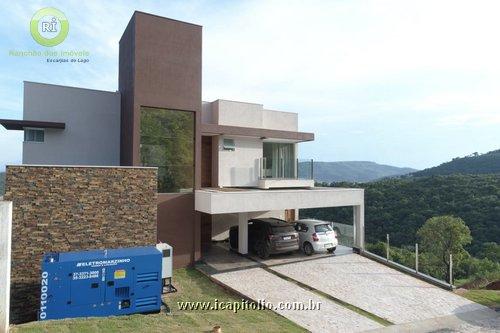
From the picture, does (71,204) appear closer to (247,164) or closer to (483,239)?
(247,164)

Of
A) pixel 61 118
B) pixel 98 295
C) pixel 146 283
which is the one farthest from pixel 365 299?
pixel 61 118

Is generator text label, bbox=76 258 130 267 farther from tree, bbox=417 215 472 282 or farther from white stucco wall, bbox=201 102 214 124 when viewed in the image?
tree, bbox=417 215 472 282

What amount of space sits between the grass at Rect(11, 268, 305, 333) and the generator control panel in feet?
2.68

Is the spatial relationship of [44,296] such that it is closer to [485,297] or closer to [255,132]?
[255,132]

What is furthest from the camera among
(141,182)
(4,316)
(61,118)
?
(61,118)

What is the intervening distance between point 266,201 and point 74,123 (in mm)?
9754

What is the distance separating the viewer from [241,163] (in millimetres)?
19609

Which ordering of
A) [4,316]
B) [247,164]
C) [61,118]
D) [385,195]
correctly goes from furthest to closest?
[385,195] → [247,164] → [61,118] → [4,316]

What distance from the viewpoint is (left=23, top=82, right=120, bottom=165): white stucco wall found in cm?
1539

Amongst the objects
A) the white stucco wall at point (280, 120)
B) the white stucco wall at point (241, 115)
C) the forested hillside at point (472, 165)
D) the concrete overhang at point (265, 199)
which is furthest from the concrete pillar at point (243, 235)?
the forested hillside at point (472, 165)

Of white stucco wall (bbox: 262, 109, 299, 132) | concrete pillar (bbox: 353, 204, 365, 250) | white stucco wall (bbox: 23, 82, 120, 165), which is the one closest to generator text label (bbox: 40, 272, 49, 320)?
white stucco wall (bbox: 23, 82, 120, 165)

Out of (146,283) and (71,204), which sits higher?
(71,204)

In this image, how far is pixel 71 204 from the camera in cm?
1169

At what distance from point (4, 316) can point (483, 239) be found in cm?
5065
